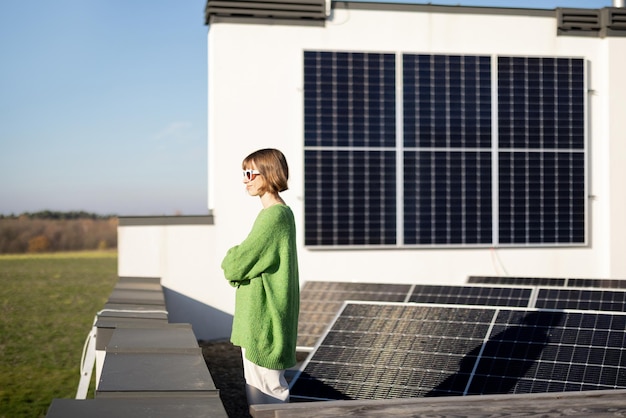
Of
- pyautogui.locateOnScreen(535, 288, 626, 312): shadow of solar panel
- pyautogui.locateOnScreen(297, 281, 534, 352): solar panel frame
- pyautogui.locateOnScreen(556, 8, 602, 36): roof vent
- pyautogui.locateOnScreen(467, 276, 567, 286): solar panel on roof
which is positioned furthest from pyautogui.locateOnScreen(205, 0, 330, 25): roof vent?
pyautogui.locateOnScreen(535, 288, 626, 312): shadow of solar panel

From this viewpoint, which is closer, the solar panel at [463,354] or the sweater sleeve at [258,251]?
the sweater sleeve at [258,251]

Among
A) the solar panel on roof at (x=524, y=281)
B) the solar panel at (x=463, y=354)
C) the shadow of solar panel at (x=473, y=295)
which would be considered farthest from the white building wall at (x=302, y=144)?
the solar panel at (x=463, y=354)

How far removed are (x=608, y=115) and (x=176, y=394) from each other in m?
9.10

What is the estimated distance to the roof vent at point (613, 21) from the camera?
1143 cm

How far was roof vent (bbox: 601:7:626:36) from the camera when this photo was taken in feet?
37.5

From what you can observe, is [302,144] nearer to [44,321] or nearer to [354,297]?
[354,297]

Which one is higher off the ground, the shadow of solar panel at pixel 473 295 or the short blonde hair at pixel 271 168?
the short blonde hair at pixel 271 168

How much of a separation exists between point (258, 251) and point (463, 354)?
2903mm

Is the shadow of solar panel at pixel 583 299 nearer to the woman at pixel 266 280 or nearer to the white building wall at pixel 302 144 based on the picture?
the white building wall at pixel 302 144

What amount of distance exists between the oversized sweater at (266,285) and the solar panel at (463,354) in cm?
203

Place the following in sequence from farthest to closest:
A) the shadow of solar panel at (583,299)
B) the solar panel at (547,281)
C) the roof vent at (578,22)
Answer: the roof vent at (578,22) → the solar panel at (547,281) → the shadow of solar panel at (583,299)

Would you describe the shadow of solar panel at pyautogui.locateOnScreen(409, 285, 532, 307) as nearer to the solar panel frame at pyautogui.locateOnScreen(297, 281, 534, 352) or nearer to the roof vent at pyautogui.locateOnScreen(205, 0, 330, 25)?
the solar panel frame at pyautogui.locateOnScreen(297, 281, 534, 352)

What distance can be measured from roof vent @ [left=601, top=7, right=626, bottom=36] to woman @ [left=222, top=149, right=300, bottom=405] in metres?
8.47

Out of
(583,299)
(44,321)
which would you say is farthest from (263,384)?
(44,321)
